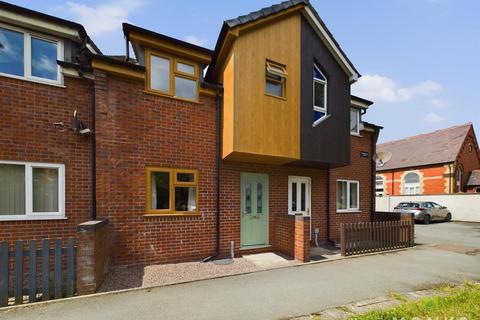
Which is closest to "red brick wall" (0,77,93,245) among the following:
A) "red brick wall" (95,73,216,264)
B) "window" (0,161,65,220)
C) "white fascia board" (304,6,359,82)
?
"window" (0,161,65,220)

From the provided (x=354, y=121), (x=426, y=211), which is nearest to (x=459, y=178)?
(x=426, y=211)

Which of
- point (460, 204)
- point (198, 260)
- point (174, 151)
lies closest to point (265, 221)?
point (198, 260)

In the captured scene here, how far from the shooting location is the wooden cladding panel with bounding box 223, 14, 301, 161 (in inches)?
265

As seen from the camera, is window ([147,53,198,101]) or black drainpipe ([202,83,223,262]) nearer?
window ([147,53,198,101])

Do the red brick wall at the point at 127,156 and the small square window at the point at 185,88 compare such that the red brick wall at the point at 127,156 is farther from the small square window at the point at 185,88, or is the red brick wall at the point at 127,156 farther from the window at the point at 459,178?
the window at the point at 459,178

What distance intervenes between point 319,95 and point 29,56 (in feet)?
27.2

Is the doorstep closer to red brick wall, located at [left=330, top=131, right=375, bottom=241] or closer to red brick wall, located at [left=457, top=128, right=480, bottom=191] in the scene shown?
red brick wall, located at [left=330, top=131, right=375, bottom=241]

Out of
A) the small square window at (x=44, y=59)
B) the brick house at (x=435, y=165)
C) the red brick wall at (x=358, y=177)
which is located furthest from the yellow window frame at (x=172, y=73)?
the brick house at (x=435, y=165)

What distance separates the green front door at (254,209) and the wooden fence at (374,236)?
250cm

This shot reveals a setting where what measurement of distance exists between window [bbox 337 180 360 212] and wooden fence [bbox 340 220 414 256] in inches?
79.7

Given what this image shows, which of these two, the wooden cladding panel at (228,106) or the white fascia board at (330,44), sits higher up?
the white fascia board at (330,44)

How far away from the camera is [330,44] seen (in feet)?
28.5

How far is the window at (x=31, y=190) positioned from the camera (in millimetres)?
5605

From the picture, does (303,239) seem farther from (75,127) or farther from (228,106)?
(75,127)
